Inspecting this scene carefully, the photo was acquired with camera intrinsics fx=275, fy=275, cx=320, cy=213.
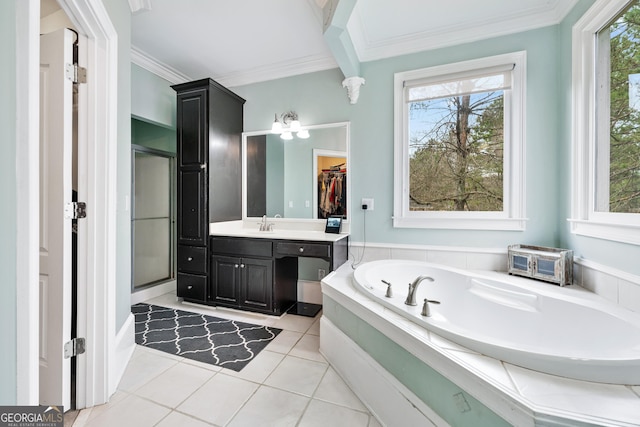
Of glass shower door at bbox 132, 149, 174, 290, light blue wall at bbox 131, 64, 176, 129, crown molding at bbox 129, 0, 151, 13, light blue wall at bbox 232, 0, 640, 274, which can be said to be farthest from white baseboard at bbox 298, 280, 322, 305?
crown molding at bbox 129, 0, 151, 13

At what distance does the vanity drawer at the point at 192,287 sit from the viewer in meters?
2.86

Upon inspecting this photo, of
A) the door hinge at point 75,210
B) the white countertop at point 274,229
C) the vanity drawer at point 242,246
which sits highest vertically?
the door hinge at point 75,210

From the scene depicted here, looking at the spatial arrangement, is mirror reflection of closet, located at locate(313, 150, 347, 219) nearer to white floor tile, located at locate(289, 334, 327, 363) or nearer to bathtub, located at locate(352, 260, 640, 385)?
bathtub, located at locate(352, 260, 640, 385)

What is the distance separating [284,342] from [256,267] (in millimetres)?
781

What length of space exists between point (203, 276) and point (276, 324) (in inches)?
37.8

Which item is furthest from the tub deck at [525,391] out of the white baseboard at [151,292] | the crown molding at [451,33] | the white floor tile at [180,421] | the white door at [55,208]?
the white baseboard at [151,292]

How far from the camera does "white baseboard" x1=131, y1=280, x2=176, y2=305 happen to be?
2975mm

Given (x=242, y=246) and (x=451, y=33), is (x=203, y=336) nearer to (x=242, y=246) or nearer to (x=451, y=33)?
(x=242, y=246)

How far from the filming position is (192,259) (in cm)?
291

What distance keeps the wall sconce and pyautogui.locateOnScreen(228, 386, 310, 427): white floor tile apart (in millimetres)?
2365

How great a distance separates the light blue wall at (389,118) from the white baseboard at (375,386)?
119 centimetres

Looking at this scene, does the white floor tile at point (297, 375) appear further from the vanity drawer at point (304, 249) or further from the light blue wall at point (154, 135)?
the light blue wall at point (154, 135)

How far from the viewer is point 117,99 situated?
5.42ft

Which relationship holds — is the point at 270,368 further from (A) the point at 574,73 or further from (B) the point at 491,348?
(A) the point at 574,73
